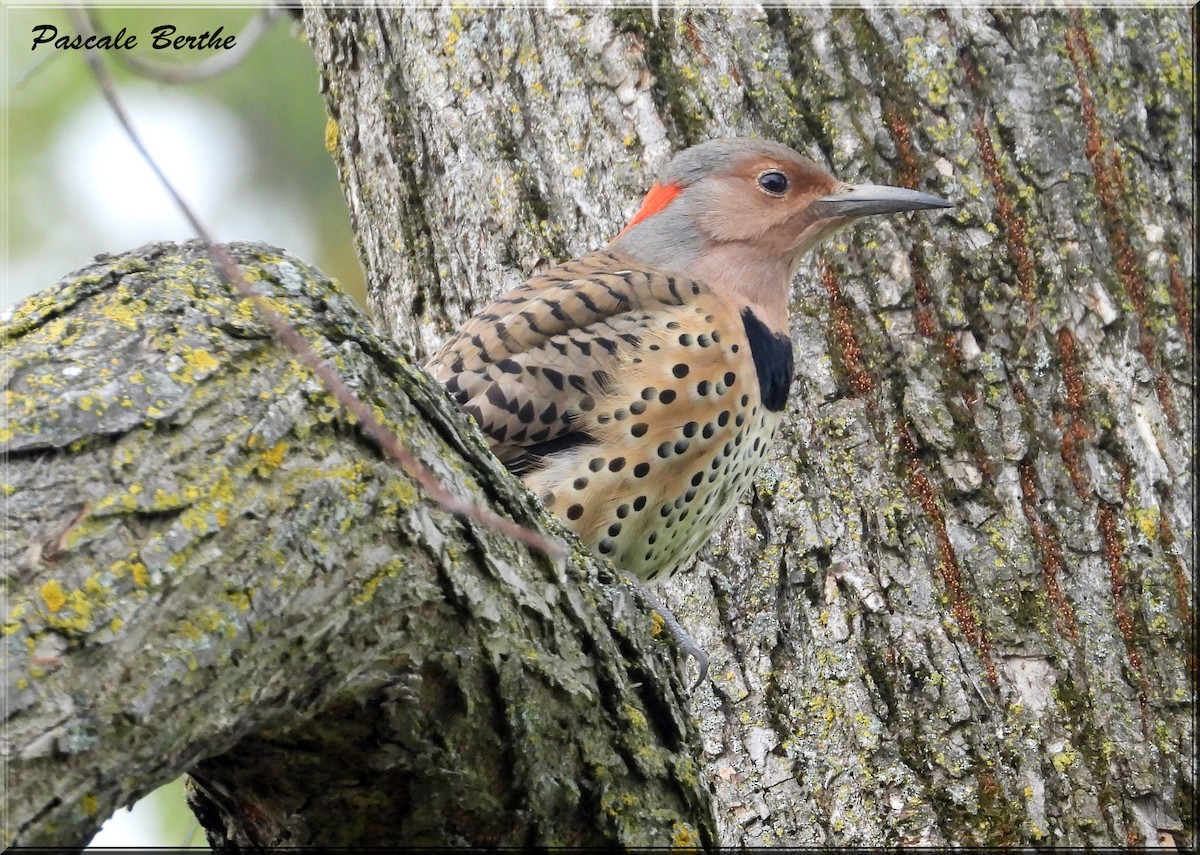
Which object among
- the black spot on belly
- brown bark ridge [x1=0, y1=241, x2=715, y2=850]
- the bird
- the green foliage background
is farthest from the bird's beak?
the green foliage background

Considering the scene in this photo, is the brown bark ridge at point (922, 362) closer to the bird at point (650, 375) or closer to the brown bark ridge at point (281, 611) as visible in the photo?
the bird at point (650, 375)

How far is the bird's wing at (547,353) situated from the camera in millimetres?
3148

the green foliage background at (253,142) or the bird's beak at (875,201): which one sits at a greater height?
the green foliage background at (253,142)

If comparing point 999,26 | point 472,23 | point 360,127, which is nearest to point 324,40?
point 360,127

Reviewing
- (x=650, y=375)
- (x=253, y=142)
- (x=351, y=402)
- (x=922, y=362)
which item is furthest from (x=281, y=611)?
(x=253, y=142)

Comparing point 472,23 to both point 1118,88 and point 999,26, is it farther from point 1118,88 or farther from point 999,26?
point 1118,88

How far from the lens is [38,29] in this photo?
393 centimetres

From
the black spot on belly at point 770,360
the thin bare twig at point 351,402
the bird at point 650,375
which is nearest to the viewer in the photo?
the thin bare twig at point 351,402

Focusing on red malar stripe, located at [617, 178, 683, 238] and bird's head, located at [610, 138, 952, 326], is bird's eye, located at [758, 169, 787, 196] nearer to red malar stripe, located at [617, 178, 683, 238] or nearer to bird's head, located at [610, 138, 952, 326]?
bird's head, located at [610, 138, 952, 326]

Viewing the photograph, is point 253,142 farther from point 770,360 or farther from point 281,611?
point 281,611

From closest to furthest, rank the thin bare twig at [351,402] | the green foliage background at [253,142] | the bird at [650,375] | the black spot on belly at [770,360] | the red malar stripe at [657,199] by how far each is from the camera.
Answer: the thin bare twig at [351,402] → the bird at [650,375] → the black spot on belly at [770,360] → the red malar stripe at [657,199] → the green foliage background at [253,142]

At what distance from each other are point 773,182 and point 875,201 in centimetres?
39

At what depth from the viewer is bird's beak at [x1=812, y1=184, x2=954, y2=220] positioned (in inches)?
135

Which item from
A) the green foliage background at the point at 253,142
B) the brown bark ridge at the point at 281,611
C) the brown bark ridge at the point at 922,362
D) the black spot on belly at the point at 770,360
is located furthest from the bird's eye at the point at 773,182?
the green foliage background at the point at 253,142
